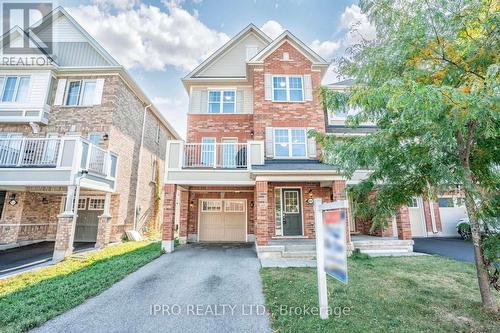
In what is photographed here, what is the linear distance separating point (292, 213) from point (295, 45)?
9011mm

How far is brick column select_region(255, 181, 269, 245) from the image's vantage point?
8.76 m

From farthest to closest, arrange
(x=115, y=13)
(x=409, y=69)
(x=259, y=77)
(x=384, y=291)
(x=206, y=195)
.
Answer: (x=206, y=195), (x=259, y=77), (x=115, y=13), (x=384, y=291), (x=409, y=69)

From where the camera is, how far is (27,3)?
13047 millimetres

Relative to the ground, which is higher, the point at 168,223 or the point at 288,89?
the point at 288,89

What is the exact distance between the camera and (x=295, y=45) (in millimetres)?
12359

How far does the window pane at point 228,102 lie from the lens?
13.2 metres

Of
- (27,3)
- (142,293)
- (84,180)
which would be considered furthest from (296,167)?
(27,3)

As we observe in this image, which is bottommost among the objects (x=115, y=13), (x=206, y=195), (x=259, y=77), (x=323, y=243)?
(x=323, y=243)

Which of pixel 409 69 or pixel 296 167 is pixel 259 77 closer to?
pixel 296 167

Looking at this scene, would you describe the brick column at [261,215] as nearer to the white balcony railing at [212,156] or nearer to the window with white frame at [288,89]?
the white balcony railing at [212,156]

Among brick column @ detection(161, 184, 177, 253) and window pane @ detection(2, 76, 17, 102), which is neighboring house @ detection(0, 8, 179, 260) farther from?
brick column @ detection(161, 184, 177, 253)

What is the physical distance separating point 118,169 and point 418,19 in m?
13.6

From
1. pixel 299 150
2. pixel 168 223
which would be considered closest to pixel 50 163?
pixel 168 223

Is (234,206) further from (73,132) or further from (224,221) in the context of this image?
(73,132)
